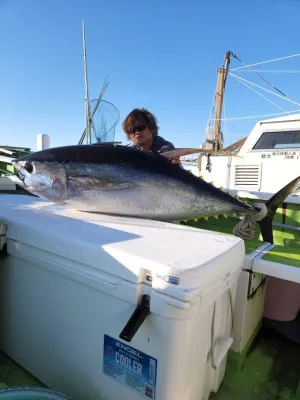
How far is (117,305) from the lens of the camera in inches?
37.5

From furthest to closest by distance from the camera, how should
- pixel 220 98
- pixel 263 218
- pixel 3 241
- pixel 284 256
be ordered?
1. pixel 220 98
2. pixel 263 218
3. pixel 284 256
4. pixel 3 241

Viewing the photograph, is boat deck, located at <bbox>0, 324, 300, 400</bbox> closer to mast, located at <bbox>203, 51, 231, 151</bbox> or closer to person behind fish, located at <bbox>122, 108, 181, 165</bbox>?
person behind fish, located at <bbox>122, 108, 181, 165</bbox>

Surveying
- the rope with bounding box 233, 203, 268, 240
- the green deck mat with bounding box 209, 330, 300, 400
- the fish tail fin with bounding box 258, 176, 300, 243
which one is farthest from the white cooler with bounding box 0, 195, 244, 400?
the fish tail fin with bounding box 258, 176, 300, 243

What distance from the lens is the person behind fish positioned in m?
2.26

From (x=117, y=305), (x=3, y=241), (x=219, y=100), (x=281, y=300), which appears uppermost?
(x=219, y=100)

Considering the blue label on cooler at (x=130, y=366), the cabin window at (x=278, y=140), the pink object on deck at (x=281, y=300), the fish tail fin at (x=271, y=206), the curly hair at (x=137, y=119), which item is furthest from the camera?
the cabin window at (x=278, y=140)

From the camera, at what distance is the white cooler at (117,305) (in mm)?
869

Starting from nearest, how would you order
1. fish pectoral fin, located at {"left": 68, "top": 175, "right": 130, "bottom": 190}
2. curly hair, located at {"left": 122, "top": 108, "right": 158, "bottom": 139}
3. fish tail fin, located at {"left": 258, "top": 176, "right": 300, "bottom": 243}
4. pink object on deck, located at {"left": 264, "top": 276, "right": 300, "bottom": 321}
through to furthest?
fish pectoral fin, located at {"left": 68, "top": 175, "right": 130, "bottom": 190}
pink object on deck, located at {"left": 264, "top": 276, "right": 300, "bottom": 321}
fish tail fin, located at {"left": 258, "top": 176, "right": 300, "bottom": 243}
curly hair, located at {"left": 122, "top": 108, "right": 158, "bottom": 139}

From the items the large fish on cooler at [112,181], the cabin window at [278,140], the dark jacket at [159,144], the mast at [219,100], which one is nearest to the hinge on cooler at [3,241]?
the large fish on cooler at [112,181]

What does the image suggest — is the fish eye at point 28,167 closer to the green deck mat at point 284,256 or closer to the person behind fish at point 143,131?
the person behind fish at point 143,131

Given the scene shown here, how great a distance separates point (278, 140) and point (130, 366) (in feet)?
16.8

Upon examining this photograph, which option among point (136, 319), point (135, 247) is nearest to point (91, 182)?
point (135, 247)

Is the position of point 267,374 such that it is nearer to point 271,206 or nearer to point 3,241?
point 271,206

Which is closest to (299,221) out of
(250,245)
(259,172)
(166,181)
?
(250,245)
